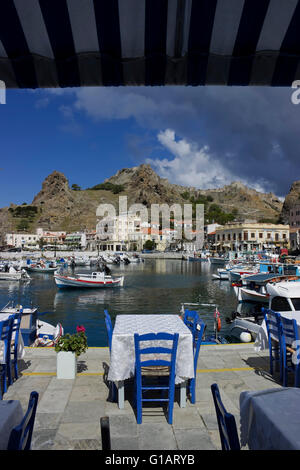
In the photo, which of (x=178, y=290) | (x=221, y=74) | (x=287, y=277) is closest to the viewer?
(x=221, y=74)

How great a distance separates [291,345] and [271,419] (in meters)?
4.09

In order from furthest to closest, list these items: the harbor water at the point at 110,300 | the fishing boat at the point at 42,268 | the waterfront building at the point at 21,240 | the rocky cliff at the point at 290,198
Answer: the waterfront building at the point at 21,240, the rocky cliff at the point at 290,198, the fishing boat at the point at 42,268, the harbor water at the point at 110,300

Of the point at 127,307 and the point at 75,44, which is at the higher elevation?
the point at 75,44

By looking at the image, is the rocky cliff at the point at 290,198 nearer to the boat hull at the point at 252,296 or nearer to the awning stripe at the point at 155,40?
the boat hull at the point at 252,296

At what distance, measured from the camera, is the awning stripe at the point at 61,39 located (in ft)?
7.48

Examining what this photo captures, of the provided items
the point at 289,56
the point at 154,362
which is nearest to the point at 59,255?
the point at 154,362

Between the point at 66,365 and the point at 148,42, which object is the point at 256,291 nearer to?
the point at 66,365

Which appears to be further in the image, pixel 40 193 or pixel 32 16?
pixel 40 193

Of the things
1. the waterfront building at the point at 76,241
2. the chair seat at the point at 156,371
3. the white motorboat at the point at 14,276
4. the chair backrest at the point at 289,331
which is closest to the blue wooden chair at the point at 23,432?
the chair seat at the point at 156,371

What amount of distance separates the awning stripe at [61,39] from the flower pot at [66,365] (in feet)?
15.1

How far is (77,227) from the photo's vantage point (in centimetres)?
16425

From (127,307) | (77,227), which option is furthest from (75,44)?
(77,227)
